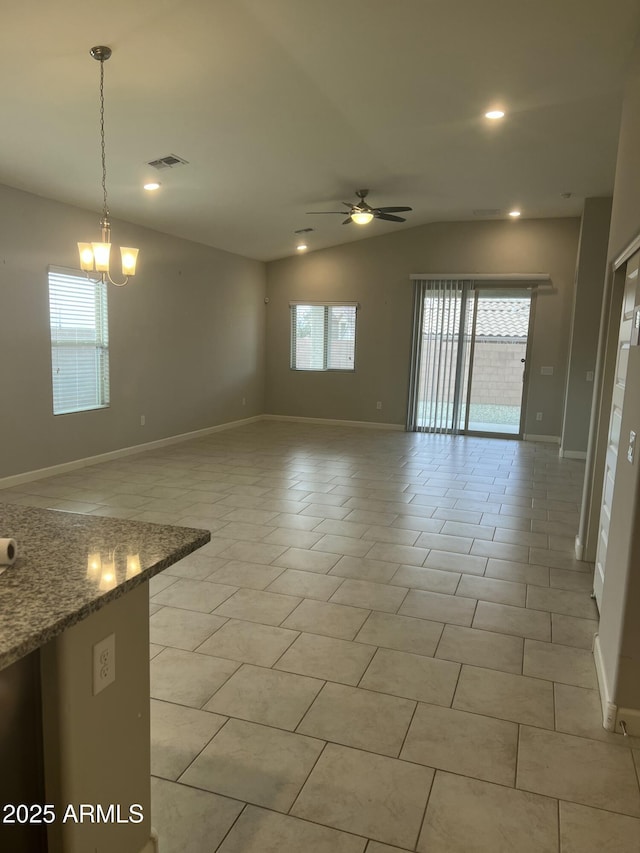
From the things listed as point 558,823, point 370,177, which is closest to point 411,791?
point 558,823

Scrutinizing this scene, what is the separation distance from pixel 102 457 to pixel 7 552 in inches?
209

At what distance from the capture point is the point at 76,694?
121cm

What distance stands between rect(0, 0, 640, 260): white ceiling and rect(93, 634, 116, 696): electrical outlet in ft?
9.79

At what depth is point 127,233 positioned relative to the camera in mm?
6473

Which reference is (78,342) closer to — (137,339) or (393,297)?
(137,339)

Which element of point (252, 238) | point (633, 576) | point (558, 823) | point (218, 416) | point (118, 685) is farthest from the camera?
point (218, 416)

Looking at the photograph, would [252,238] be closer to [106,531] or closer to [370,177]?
[370,177]

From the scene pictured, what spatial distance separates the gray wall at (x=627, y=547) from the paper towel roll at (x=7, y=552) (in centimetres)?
194

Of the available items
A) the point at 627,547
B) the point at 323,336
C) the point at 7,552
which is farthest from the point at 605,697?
the point at 323,336

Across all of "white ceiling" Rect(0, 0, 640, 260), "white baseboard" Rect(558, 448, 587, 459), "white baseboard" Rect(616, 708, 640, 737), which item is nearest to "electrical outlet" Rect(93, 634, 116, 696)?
"white baseboard" Rect(616, 708, 640, 737)

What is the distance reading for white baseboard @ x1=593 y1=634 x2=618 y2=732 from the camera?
2.16 meters

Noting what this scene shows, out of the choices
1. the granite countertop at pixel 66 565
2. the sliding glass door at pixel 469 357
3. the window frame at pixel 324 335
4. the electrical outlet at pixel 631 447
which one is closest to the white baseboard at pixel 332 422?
the sliding glass door at pixel 469 357

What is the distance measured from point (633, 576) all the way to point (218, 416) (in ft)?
23.3

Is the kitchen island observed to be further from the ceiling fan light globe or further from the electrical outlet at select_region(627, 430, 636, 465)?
the ceiling fan light globe
